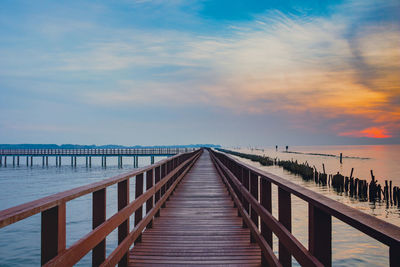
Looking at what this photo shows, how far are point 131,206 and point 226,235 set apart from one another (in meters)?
2.52

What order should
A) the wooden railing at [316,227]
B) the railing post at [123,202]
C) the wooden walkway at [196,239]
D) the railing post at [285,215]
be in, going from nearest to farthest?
the wooden railing at [316,227]
the railing post at [285,215]
the railing post at [123,202]
the wooden walkway at [196,239]

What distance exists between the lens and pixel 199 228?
6.68 metres

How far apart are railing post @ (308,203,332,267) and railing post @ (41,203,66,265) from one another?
1.87 meters

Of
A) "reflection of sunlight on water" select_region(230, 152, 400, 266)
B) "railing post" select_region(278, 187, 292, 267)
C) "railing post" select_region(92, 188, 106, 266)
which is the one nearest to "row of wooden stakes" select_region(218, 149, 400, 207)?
"reflection of sunlight on water" select_region(230, 152, 400, 266)

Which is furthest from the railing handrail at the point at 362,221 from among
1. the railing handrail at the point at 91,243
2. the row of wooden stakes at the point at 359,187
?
the row of wooden stakes at the point at 359,187

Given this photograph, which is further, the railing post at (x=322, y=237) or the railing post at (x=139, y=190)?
the railing post at (x=139, y=190)

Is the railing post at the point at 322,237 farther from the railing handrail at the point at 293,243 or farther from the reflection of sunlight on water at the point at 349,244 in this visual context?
the reflection of sunlight on water at the point at 349,244

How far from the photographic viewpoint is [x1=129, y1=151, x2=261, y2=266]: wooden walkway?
473cm

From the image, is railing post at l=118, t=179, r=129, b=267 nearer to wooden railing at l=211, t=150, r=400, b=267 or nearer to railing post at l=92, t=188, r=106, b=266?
railing post at l=92, t=188, r=106, b=266

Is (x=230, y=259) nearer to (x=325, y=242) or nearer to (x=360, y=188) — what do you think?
(x=325, y=242)

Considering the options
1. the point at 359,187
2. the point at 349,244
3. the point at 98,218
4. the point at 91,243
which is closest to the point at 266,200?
the point at 98,218

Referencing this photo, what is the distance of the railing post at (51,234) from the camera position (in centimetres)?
226

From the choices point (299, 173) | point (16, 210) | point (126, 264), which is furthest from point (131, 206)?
point (299, 173)

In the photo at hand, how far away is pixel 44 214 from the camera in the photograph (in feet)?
7.52
